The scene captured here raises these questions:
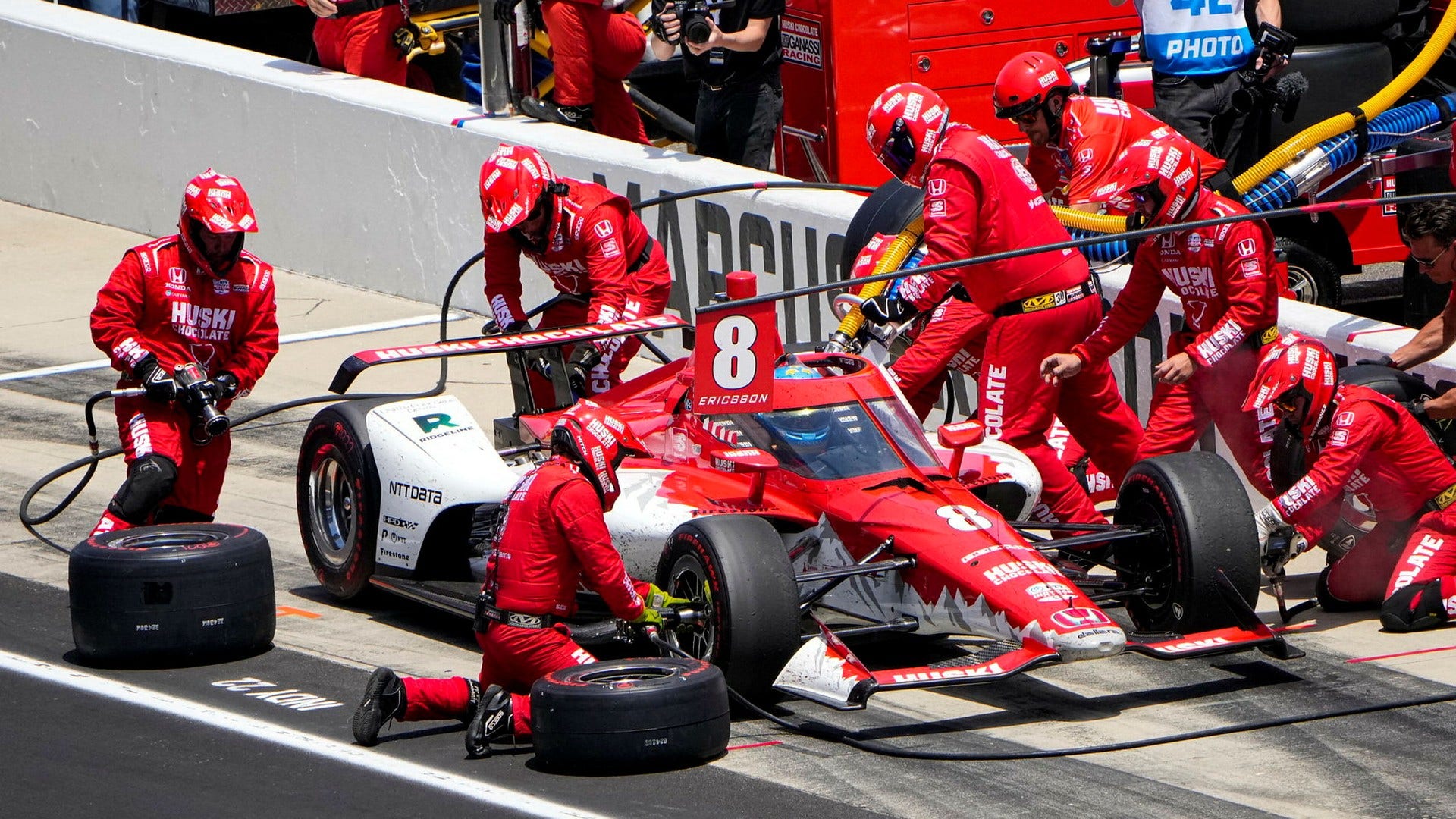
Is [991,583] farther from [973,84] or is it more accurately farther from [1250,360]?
[973,84]

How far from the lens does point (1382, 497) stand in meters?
8.97

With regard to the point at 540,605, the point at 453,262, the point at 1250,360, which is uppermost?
the point at 453,262

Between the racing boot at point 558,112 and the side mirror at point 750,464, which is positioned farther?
the racing boot at point 558,112

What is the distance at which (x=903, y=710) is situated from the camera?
7.93 metres

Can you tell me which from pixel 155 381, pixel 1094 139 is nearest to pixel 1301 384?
pixel 1094 139

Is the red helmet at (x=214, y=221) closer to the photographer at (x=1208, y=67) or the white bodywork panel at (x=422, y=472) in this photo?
the white bodywork panel at (x=422, y=472)

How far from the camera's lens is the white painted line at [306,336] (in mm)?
13789

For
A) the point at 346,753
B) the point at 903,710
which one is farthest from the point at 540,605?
the point at 903,710

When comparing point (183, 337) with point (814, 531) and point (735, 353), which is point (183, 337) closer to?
point (735, 353)

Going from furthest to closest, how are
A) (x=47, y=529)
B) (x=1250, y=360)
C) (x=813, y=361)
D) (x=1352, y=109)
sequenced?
(x=1352, y=109), (x=47, y=529), (x=1250, y=360), (x=813, y=361)

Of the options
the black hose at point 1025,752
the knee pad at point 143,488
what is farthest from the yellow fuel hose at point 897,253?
the knee pad at point 143,488

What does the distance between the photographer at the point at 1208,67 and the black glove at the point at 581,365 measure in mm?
3764

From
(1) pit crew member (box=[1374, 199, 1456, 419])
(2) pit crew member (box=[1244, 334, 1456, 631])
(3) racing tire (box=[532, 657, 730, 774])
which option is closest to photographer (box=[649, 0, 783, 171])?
(1) pit crew member (box=[1374, 199, 1456, 419])

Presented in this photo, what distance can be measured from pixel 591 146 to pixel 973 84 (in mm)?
2575
